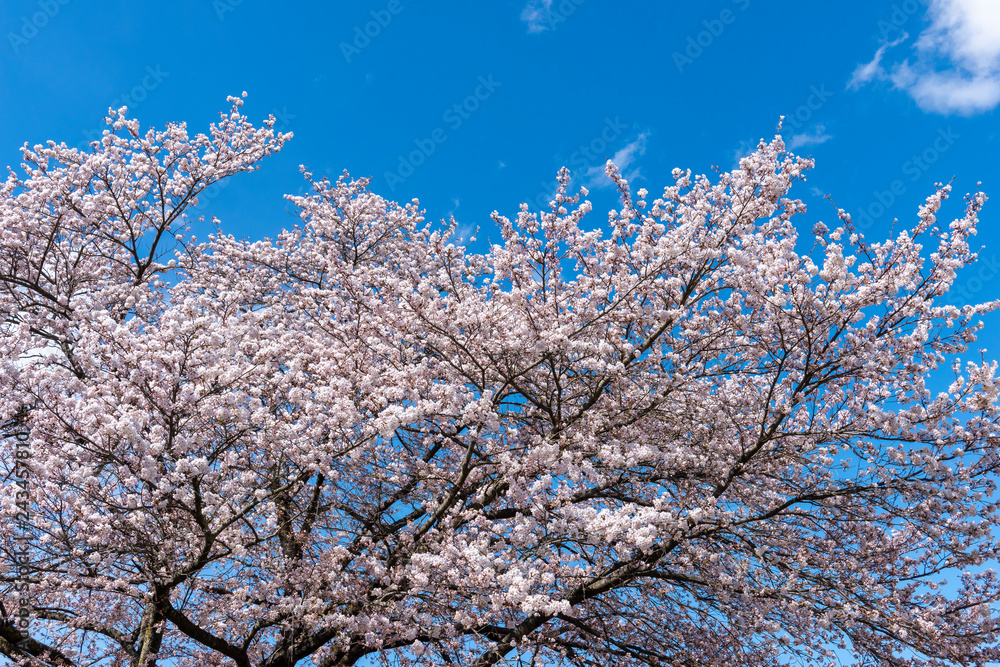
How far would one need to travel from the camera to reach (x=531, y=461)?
7684mm

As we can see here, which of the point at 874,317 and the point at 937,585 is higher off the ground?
the point at 874,317

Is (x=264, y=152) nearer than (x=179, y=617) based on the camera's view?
No

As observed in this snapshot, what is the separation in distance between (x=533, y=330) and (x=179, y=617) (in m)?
5.45

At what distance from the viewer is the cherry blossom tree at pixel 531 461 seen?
725cm

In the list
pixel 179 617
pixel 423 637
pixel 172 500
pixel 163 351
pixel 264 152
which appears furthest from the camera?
pixel 264 152

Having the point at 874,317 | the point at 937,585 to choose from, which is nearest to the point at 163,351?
the point at 874,317

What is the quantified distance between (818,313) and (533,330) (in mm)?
3249

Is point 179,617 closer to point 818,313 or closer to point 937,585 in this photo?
point 818,313

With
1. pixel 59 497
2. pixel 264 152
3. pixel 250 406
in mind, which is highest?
pixel 264 152

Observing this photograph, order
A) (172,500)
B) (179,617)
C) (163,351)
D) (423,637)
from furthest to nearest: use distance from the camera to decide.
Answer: (423,637)
(179,617)
(172,500)
(163,351)

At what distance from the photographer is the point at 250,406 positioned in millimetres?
7605

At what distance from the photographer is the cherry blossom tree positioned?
7.25 meters

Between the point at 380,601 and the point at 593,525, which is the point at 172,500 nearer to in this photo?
the point at 380,601

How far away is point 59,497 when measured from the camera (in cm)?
709
